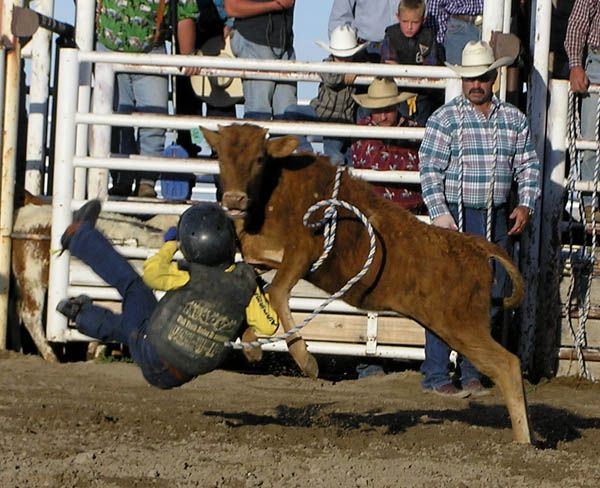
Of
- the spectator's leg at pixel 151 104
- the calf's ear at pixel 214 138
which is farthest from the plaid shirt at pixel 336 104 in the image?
the calf's ear at pixel 214 138

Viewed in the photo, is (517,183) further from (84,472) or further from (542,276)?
(84,472)

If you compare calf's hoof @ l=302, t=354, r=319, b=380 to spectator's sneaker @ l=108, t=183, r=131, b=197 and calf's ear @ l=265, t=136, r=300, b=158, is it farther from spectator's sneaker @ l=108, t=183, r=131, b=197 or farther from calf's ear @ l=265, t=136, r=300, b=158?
spectator's sneaker @ l=108, t=183, r=131, b=197

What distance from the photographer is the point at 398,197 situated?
30.3 ft

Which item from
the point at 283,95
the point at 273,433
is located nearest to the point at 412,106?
the point at 283,95

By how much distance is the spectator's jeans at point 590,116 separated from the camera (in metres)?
9.66

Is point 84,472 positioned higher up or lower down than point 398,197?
lower down

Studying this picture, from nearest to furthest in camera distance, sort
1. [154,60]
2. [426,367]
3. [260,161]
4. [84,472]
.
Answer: [84,472] → [260,161] → [426,367] → [154,60]

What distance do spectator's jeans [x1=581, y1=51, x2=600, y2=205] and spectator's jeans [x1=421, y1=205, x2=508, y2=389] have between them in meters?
1.48

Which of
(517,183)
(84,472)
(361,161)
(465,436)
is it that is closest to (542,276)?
(517,183)

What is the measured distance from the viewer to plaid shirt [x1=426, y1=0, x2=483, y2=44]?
9789 mm

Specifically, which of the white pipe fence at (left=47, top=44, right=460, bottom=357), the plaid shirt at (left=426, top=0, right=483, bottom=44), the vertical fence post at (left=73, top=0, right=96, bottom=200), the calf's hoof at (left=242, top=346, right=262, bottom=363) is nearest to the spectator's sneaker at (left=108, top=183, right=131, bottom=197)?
the vertical fence post at (left=73, top=0, right=96, bottom=200)

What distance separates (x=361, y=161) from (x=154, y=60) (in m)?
1.62

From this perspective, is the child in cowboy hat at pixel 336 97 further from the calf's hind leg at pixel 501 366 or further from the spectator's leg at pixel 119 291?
the spectator's leg at pixel 119 291

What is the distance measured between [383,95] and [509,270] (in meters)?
2.52
